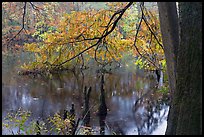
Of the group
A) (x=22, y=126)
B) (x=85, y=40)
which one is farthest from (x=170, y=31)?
(x=22, y=126)

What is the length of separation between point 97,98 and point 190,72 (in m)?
11.3

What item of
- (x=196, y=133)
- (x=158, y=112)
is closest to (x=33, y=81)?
(x=158, y=112)

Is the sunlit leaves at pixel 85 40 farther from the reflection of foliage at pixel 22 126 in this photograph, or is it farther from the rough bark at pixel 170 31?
the rough bark at pixel 170 31

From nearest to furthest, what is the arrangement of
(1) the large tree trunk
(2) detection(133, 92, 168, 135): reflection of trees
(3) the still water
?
(1) the large tree trunk < (2) detection(133, 92, 168, 135): reflection of trees < (3) the still water

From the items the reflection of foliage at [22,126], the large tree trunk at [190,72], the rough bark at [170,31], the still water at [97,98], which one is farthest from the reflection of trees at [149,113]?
the large tree trunk at [190,72]

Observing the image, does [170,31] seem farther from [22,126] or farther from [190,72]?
[22,126]

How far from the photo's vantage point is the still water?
1140 cm

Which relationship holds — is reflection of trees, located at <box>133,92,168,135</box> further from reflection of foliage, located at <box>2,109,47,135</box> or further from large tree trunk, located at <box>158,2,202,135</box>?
large tree trunk, located at <box>158,2,202,135</box>

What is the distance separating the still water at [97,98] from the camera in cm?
1140

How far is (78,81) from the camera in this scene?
17906 millimetres

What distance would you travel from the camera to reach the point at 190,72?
3139 millimetres

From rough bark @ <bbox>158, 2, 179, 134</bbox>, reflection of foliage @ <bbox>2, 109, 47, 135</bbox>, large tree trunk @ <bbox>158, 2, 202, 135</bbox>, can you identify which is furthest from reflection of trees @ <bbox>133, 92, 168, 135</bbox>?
large tree trunk @ <bbox>158, 2, 202, 135</bbox>

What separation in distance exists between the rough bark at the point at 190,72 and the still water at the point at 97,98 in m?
7.00

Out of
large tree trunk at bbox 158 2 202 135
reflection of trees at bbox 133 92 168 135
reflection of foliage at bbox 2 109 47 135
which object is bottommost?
reflection of trees at bbox 133 92 168 135
